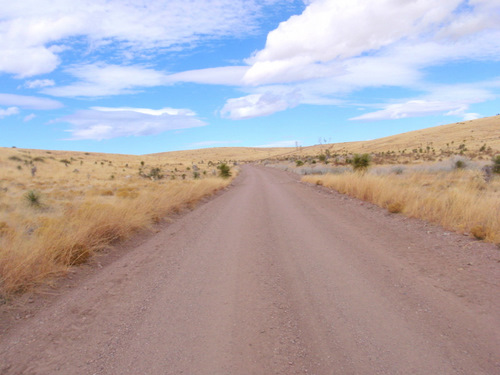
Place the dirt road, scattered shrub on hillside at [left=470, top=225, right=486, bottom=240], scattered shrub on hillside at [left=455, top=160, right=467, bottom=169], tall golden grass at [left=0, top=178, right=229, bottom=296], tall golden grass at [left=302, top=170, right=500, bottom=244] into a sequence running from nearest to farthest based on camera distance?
the dirt road → tall golden grass at [left=0, top=178, right=229, bottom=296] → scattered shrub on hillside at [left=470, top=225, right=486, bottom=240] → tall golden grass at [left=302, top=170, right=500, bottom=244] → scattered shrub on hillside at [left=455, top=160, right=467, bottom=169]

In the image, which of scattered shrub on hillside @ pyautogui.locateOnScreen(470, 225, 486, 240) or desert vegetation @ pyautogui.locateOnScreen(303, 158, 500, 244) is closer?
scattered shrub on hillside @ pyautogui.locateOnScreen(470, 225, 486, 240)

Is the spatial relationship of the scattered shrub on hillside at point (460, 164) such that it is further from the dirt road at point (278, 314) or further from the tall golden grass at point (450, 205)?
the dirt road at point (278, 314)

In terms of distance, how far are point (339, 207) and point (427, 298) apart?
8.54 meters

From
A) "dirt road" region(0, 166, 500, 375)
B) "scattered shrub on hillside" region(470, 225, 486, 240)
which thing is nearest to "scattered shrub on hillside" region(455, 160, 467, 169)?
"scattered shrub on hillside" region(470, 225, 486, 240)

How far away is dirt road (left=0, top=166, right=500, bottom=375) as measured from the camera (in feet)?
10.5

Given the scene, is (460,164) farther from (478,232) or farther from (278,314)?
(278,314)

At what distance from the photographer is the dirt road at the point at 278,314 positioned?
3.21 m

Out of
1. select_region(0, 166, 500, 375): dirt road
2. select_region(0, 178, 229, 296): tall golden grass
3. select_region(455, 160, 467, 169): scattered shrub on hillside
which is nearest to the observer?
select_region(0, 166, 500, 375): dirt road

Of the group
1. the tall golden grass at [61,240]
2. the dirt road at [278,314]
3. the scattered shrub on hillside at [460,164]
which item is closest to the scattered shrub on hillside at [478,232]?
the dirt road at [278,314]

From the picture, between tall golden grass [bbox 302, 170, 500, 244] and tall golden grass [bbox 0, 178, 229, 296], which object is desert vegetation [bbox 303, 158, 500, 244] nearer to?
tall golden grass [bbox 302, 170, 500, 244]

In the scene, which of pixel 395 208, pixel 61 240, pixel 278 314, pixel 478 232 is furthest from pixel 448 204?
pixel 61 240

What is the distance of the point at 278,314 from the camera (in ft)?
13.6

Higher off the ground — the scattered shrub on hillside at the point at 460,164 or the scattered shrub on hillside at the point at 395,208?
the scattered shrub on hillside at the point at 460,164

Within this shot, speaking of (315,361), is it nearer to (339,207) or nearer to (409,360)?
(409,360)
